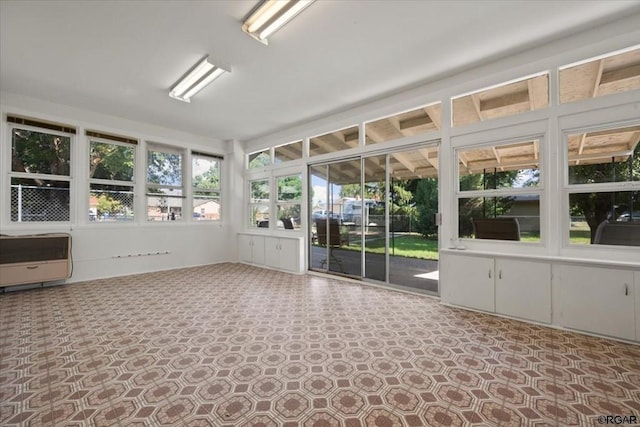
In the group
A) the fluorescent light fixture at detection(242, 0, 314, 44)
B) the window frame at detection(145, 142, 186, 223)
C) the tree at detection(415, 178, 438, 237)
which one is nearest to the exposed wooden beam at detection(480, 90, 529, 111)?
the tree at detection(415, 178, 438, 237)

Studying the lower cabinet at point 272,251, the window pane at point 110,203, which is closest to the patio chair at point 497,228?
the lower cabinet at point 272,251

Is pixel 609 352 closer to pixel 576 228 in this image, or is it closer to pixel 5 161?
pixel 576 228

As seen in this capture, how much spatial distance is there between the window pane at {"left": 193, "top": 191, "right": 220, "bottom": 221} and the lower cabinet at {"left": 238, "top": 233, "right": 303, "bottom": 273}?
870 mm

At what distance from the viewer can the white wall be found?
4492mm

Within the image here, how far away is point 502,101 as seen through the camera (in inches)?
138

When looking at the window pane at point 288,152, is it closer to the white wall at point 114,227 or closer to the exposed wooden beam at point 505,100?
the white wall at point 114,227

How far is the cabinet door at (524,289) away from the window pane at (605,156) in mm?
1079

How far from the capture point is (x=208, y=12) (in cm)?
257

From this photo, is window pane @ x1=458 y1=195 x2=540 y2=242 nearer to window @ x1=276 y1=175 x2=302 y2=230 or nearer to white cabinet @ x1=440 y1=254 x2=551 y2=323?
white cabinet @ x1=440 y1=254 x2=551 y2=323

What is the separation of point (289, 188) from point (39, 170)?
173 inches

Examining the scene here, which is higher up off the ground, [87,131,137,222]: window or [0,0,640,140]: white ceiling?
[0,0,640,140]: white ceiling

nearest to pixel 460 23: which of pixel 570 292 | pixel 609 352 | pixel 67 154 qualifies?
pixel 570 292

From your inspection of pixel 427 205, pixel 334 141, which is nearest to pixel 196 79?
pixel 334 141

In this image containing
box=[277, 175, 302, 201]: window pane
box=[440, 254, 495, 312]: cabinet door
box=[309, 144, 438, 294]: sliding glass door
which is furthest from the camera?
box=[277, 175, 302, 201]: window pane
